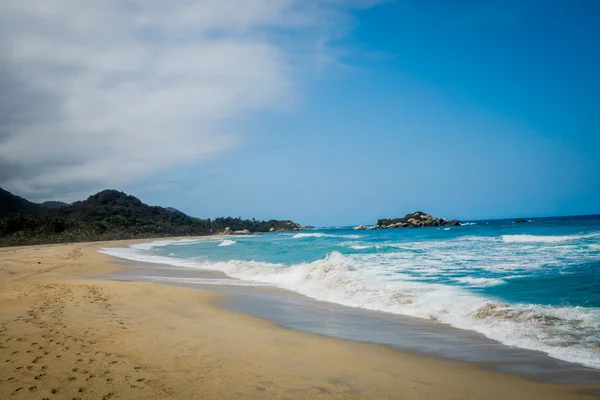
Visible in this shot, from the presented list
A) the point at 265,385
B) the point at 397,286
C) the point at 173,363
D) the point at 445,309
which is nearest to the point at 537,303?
the point at 445,309

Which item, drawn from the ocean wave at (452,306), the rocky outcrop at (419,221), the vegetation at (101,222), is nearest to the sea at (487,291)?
the ocean wave at (452,306)

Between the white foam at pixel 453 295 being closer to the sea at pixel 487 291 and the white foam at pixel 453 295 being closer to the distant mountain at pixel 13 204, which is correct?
the sea at pixel 487 291

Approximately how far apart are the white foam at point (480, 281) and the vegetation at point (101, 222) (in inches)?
2433

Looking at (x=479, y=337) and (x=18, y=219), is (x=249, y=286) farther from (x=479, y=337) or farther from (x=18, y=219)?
(x=18, y=219)

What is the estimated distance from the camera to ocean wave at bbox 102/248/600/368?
575 centimetres

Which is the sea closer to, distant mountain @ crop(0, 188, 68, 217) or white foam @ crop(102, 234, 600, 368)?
white foam @ crop(102, 234, 600, 368)

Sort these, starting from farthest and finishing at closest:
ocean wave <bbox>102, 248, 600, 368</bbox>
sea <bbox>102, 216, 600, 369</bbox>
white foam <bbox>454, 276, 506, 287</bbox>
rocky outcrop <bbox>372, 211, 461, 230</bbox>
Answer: rocky outcrop <bbox>372, 211, 461, 230</bbox>, white foam <bbox>454, 276, 506, 287</bbox>, sea <bbox>102, 216, 600, 369</bbox>, ocean wave <bbox>102, 248, 600, 368</bbox>

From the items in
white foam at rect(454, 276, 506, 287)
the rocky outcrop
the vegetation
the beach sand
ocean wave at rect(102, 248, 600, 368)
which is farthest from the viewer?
the rocky outcrop

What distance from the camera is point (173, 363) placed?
4770mm

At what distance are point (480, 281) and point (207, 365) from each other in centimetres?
973

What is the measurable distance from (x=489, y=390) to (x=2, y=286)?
1414 cm

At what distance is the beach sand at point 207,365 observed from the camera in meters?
3.97

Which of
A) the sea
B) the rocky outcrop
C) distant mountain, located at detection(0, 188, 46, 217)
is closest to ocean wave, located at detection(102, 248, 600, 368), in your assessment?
the sea

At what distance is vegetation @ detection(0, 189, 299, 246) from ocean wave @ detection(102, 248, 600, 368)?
5705cm
